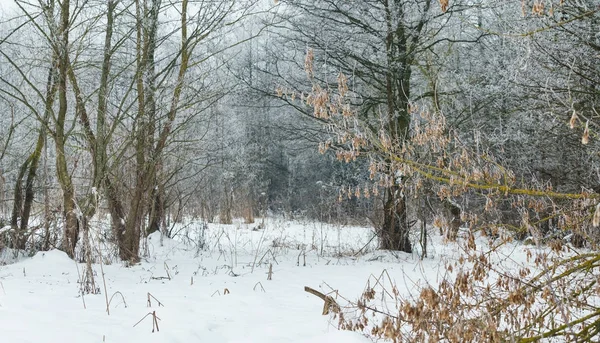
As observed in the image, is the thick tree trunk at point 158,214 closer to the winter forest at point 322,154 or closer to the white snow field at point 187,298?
the winter forest at point 322,154

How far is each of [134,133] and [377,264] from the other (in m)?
4.10

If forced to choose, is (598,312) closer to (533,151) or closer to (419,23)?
(419,23)

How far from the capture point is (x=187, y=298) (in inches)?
192

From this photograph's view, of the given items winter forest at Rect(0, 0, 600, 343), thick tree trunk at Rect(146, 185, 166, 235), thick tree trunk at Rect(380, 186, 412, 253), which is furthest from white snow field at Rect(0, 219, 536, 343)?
thick tree trunk at Rect(146, 185, 166, 235)

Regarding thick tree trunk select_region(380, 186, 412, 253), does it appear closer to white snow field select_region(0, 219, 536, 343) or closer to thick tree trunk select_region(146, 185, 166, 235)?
white snow field select_region(0, 219, 536, 343)

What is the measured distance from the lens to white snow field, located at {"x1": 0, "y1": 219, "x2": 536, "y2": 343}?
11.7 ft

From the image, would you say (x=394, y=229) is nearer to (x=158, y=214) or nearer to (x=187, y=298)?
(x=158, y=214)

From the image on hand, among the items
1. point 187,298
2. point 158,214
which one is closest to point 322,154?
point 187,298

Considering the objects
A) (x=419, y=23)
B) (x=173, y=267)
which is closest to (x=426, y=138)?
(x=173, y=267)

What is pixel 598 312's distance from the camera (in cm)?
258

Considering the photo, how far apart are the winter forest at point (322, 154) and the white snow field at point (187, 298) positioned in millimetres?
30

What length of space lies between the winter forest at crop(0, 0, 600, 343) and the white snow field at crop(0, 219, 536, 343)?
30 mm

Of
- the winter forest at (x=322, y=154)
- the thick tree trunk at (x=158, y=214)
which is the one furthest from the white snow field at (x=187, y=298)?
the thick tree trunk at (x=158, y=214)

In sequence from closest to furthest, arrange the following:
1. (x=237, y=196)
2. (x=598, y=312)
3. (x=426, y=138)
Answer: (x=598, y=312) → (x=426, y=138) → (x=237, y=196)
